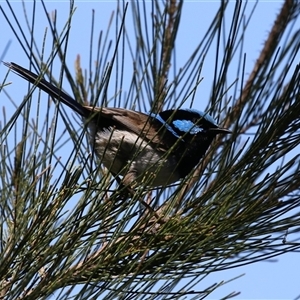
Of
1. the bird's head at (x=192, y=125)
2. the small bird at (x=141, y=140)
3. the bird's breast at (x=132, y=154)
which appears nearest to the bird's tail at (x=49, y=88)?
the small bird at (x=141, y=140)

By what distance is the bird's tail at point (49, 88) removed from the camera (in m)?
2.26

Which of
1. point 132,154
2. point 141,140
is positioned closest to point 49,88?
point 132,154

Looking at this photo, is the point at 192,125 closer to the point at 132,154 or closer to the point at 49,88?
the point at 132,154

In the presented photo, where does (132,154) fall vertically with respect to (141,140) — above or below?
below

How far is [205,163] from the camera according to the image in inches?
101

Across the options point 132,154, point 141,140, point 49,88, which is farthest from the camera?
point 141,140

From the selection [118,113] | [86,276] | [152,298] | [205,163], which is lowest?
[152,298]

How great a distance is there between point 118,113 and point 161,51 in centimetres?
36

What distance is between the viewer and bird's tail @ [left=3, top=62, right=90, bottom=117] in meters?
2.26

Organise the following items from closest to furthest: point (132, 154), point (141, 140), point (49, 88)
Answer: point (49, 88)
point (132, 154)
point (141, 140)

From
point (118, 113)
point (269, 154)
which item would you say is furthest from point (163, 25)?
point (269, 154)

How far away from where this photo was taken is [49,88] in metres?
2.46

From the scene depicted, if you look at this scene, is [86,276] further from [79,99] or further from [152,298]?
[79,99]

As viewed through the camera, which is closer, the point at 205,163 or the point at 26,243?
the point at 26,243
